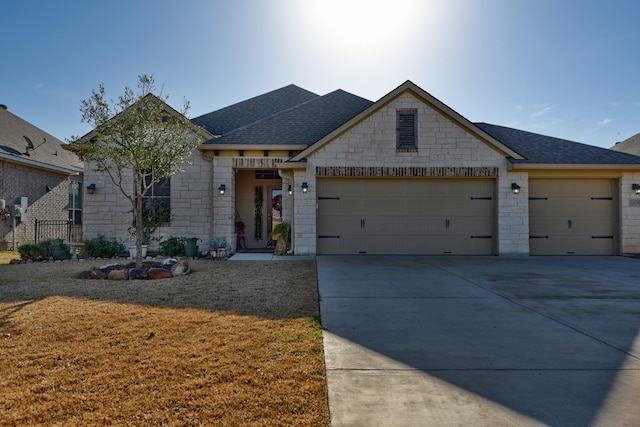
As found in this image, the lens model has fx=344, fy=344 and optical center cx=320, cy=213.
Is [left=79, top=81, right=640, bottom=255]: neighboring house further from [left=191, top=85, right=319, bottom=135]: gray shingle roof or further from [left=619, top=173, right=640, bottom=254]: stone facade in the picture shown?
[left=191, top=85, right=319, bottom=135]: gray shingle roof

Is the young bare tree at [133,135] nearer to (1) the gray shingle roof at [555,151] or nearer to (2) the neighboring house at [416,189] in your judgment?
(2) the neighboring house at [416,189]

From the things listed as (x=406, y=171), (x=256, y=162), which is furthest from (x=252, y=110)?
(x=406, y=171)

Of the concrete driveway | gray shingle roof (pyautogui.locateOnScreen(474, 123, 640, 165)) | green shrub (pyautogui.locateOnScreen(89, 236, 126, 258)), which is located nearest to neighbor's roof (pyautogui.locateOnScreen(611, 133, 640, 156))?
gray shingle roof (pyautogui.locateOnScreen(474, 123, 640, 165))

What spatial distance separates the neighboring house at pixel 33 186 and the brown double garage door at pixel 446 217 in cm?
955

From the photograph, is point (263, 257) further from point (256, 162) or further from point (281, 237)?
point (256, 162)

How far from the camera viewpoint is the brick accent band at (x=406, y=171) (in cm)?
1072

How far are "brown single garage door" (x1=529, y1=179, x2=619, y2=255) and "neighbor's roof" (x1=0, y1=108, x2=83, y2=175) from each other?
60.6ft

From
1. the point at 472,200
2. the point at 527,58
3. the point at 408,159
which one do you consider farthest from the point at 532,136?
the point at 408,159

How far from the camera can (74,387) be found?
102 inches

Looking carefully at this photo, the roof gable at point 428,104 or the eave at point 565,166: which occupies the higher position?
the roof gable at point 428,104

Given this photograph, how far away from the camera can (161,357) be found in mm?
3127

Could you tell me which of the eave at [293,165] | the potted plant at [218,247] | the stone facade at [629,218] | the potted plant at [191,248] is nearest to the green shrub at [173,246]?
the potted plant at [191,248]

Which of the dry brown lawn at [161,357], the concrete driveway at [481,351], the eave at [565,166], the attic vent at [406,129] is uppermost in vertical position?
the attic vent at [406,129]

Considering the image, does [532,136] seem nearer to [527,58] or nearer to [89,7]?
[527,58]
